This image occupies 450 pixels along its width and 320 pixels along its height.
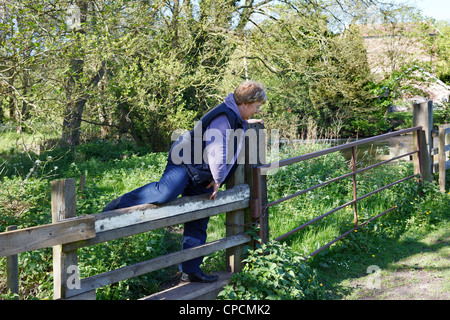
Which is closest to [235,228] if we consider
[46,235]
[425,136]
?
[46,235]

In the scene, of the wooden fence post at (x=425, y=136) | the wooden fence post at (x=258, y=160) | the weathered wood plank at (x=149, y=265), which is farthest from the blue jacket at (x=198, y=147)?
the wooden fence post at (x=425, y=136)

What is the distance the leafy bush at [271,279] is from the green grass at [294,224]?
0.23m

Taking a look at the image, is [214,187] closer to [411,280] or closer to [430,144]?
[411,280]

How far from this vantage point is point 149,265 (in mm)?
3062

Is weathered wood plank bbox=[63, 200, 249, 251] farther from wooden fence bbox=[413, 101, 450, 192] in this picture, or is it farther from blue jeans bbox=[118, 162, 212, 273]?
wooden fence bbox=[413, 101, 450, 192]

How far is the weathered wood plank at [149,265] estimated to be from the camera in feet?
9.03

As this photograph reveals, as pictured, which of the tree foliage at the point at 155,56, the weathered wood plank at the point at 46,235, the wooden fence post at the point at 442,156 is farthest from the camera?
the tree foliage at the point at 155,56

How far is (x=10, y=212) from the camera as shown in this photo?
4.91 metres

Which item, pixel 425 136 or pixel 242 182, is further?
pixel 425 136

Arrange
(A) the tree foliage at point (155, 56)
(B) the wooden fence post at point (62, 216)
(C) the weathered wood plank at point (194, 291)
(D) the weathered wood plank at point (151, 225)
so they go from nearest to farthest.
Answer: (B) the wooden fence post at point (62, 216) < (D) the weathered wood plank at point (151, 225) < (C) the weathered wood plank at point (194, 291) < (A) the tree foliage at point (155, 56)

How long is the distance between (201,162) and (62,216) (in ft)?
4.02

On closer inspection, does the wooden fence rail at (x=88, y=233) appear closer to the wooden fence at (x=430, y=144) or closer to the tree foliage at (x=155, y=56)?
the tree foliage at (x=155, y=56)

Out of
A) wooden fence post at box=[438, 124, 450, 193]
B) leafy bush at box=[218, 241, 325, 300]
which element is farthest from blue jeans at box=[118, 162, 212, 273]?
wooden fence post at box=[438, 124, 450, 193]
